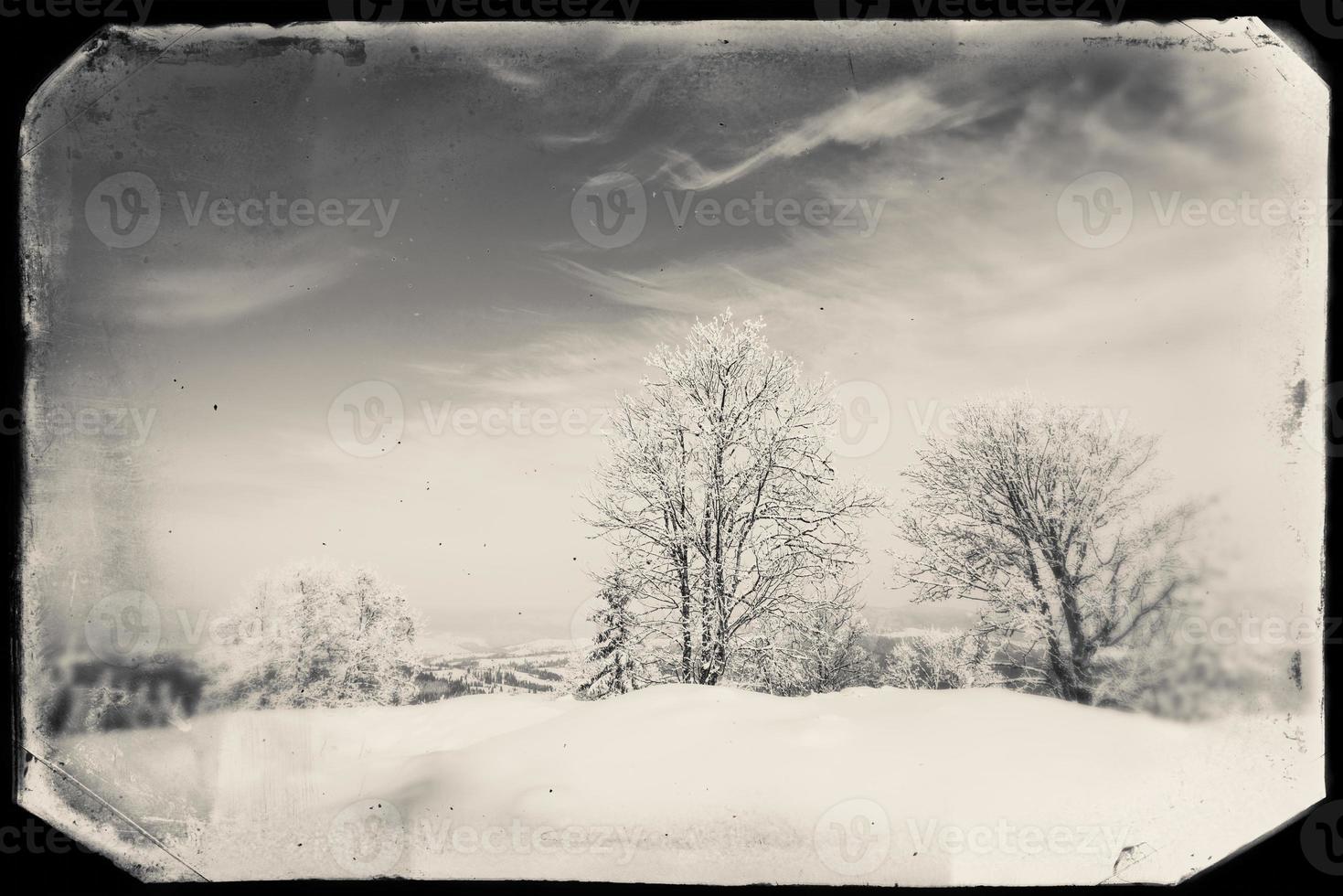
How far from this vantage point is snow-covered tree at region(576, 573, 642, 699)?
6793 mm

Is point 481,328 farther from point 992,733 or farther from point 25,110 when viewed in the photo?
point 992,733

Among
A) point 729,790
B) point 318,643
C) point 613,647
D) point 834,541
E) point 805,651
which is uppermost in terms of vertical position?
point 834,541

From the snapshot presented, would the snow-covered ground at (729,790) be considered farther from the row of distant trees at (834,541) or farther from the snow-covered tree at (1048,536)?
the snow-covered tree at (1048,536)

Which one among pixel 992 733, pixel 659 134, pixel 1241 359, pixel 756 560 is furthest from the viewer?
pixel 756 560

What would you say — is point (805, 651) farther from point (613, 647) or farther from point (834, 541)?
point (613, 647)

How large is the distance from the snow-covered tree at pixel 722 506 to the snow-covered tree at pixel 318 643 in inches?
86.9

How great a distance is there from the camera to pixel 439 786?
4984mm

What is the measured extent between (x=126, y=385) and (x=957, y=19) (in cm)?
722

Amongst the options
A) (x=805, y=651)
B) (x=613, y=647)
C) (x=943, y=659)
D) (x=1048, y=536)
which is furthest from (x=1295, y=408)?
(x=613, y=647)

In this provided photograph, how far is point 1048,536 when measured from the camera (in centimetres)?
674

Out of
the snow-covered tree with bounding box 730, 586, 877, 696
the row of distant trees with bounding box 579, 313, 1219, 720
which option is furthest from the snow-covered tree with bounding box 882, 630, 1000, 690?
the snow-covered tree with bounding box 730, 586, 877, 696

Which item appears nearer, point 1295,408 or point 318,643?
point 1295,408

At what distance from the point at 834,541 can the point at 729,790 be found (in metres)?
3.10

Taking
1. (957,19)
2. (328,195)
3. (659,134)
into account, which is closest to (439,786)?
(328,195)
